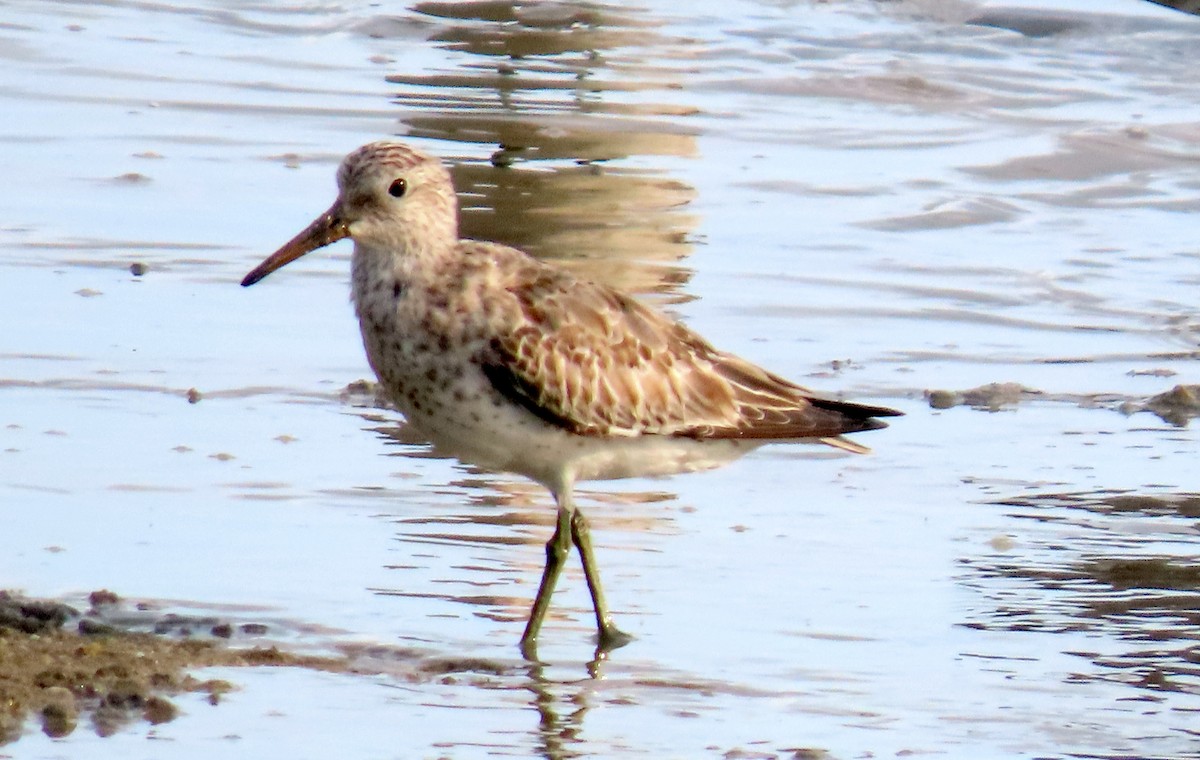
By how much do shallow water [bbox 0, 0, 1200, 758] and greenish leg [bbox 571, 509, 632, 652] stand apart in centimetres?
8

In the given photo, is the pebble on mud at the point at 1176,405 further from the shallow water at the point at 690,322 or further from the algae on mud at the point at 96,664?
the algae on mud at the point at 96,664

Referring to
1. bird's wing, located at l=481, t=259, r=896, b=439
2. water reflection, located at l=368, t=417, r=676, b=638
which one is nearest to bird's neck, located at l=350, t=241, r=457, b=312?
bird's wing, located at l=481, t=259, r=896, b=439

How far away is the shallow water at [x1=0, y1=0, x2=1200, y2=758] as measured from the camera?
540cm

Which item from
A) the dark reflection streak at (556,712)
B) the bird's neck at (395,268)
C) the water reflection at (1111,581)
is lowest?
the dark reflection streak at (556,712)

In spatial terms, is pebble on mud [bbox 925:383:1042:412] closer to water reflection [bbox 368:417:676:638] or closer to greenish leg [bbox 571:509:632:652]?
water reflection [bbox 368:417:676:638]

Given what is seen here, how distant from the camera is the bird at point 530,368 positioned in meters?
5.82

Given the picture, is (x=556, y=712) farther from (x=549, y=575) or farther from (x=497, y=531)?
(x=497, y=531)

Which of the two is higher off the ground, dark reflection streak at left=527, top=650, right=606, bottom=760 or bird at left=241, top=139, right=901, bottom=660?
bird at left=241, top=139, right=901, bottom=660

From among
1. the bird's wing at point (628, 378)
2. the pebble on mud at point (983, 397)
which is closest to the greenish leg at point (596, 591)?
the bird's wing at point (628, 378)

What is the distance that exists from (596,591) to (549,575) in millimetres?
142

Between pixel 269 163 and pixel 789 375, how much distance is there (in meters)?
3.90

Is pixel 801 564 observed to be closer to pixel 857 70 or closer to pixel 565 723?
pixel 565 723

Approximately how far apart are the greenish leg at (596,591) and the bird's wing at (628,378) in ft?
0.84

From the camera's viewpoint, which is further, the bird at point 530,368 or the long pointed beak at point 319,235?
the long pointed beak at point 319,235
